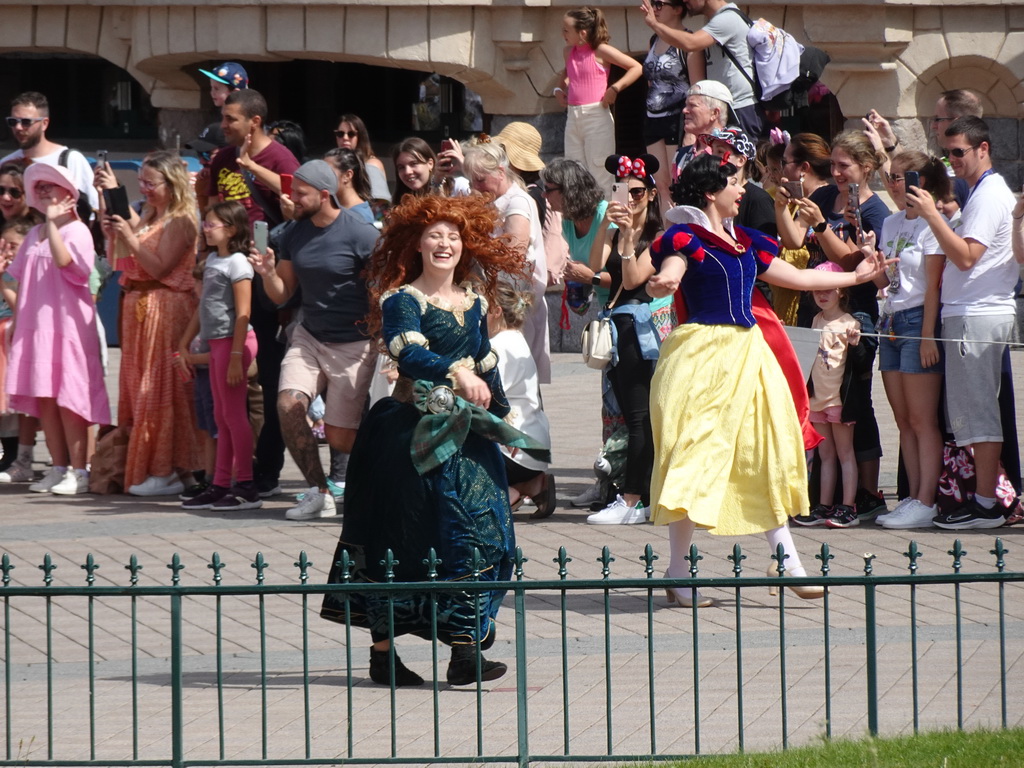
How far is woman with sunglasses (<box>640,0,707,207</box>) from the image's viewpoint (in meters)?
10.0

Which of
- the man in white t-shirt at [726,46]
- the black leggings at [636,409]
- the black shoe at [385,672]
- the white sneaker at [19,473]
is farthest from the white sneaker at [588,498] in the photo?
Answer: the white sneaker at [19,473]

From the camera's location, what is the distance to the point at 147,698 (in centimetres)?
553

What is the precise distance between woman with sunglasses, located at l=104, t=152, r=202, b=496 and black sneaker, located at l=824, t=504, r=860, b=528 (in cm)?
356

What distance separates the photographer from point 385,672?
5.64 m

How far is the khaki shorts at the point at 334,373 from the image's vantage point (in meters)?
8.29

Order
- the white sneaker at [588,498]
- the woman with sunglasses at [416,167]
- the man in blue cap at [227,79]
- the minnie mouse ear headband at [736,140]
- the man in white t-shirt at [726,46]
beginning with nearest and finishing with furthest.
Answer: the minnie mouse ear headband at [736,140] → the white sneaker at [588,498] → the woman with sunglasses at [416,167] → the man in white t-shirt at [726,46] → the man in blue cap at [227,79]

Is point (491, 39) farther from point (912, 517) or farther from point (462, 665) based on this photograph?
point (462, 665)

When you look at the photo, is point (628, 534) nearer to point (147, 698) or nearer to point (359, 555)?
point (359, 555)

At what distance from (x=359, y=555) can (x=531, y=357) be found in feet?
8.64

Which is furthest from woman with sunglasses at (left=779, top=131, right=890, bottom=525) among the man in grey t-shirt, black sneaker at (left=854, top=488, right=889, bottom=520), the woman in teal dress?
the woman in teal dress

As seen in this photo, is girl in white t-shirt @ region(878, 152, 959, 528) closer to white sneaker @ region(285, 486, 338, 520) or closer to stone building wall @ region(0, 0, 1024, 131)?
white sneaker @ region(285, 486, 338, 520)

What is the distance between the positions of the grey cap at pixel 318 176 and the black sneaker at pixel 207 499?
68.8 inches

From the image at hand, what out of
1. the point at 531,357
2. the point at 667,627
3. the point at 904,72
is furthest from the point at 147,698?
the point at 904,72

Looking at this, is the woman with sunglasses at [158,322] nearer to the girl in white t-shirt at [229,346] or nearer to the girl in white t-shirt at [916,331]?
the girl in white t-shirt at [229,346]
